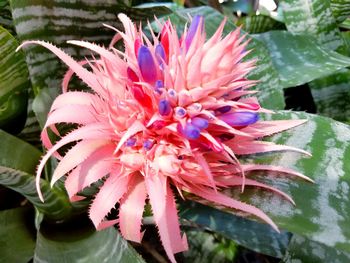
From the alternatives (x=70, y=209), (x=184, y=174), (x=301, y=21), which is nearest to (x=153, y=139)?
(x=184, y=174)

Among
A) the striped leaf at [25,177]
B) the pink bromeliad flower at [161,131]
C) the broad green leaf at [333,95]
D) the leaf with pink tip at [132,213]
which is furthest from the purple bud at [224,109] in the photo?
the broad green leaf at [333,95]

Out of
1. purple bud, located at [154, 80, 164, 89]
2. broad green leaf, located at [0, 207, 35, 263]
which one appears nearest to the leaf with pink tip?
purple bud, located at [154, 80, 164, 89]

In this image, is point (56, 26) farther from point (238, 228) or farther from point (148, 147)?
point (238, 228)

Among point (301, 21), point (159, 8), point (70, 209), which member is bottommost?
point (70, 209)

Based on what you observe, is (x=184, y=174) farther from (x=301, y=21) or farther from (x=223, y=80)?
(x=301, y=21)

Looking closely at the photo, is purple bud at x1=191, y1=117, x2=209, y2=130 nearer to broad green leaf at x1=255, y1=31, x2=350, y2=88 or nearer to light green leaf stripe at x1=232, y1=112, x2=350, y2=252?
light green leaf stripe at x1=232, y1=112, x2=350, y2=252

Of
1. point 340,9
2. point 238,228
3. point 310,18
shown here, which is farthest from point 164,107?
point 340,9
